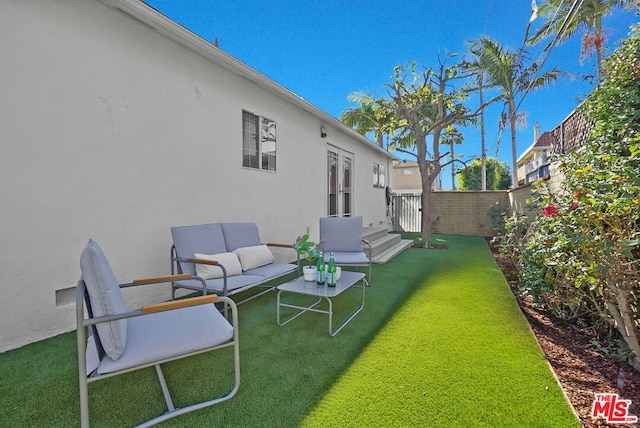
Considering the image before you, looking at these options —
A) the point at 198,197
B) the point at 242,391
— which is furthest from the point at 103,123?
the point at 242,391

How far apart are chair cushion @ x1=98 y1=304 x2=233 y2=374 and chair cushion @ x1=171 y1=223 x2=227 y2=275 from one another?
1457 millimetres

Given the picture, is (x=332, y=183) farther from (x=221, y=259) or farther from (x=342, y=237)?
(x=221, y=259)

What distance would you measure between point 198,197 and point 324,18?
21.7 ft

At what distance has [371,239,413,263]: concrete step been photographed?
6.88 meters

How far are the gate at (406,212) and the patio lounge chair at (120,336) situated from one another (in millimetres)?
12932

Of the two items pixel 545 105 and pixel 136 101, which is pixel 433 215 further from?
pixel 136 101

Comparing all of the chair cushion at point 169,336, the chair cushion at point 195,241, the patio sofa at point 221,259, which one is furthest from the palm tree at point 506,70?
the chair cushion at point 169,336

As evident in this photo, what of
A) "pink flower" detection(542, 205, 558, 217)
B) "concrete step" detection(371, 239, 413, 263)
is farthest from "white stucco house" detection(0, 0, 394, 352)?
"pink flower" detection(542, 205, 558, 217)

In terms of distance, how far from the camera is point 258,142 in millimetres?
5848

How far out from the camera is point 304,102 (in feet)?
22.1

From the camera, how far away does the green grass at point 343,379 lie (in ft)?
6.30

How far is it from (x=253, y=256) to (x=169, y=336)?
7.58 feet
